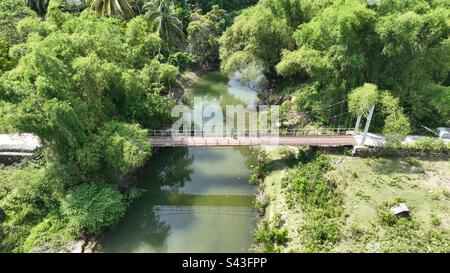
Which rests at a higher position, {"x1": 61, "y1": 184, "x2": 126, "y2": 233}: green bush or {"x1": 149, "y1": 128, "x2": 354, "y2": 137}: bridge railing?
{"x1": 149, "y1": 128, "x2": 354, "y2": 137}: bridge railing

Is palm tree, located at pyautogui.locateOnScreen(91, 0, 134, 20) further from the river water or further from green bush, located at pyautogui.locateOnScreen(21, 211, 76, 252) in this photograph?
green bush, located at pyautogui.locateOnScreen(21, 211, 76, 252)

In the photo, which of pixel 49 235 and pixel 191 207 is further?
pixel 191 207

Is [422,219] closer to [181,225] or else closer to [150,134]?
[181,225]

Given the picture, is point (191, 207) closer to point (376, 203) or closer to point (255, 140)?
point (255, 140)

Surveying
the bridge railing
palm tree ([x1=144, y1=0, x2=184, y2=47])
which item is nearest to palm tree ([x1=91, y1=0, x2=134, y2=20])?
palm tree ([x1=144, y1=0, x2=184, y2=47])

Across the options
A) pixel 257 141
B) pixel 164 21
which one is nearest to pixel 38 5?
pixel 164 21

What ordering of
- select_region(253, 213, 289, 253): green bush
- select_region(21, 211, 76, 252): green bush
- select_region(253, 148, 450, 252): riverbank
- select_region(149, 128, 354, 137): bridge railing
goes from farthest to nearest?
select_region(149, 128, 354, 137): bridge railing, select_region(253, 213, 289, 253): green bush, select_region(21, 211, 76, 252): green bush, select_region(253, 148, 450, 252): riverbank

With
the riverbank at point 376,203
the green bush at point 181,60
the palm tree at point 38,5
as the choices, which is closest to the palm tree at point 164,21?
the green bush at point 181,60
